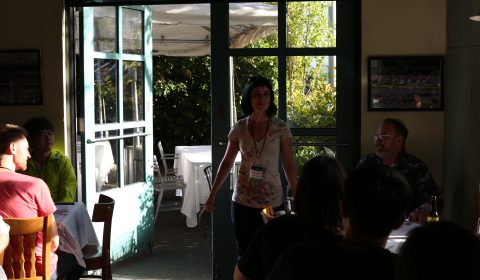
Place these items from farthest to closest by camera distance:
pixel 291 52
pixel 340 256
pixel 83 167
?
1. pixel 83 167
2. pixel 291 52
3. pixel 340 256

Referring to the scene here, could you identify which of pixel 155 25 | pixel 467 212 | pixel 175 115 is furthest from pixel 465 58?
pixel 175 115

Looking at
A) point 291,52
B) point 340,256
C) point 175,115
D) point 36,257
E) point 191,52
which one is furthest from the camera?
point 175,115

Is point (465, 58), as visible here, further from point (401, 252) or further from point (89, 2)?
point (401, 252)

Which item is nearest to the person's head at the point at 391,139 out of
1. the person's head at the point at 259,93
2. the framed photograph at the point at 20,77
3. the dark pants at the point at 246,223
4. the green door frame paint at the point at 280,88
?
the green door frame paint at the point at 280,88

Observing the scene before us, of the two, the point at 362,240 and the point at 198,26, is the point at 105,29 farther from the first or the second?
the point at 362,240

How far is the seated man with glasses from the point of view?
4664 millimetres

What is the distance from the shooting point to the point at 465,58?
492 centimetres

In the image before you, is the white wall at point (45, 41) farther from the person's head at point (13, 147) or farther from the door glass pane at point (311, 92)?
the door glass pane at point (311, 92)

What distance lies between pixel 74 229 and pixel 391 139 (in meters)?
2.13

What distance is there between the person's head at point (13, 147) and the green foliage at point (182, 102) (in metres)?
8.58

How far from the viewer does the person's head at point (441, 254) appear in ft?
5.19

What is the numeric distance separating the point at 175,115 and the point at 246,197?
27.7 feet

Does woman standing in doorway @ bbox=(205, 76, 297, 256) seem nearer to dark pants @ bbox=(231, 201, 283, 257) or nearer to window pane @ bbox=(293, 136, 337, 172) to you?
dark pants @ bbox=(231, 201, 283, 257)

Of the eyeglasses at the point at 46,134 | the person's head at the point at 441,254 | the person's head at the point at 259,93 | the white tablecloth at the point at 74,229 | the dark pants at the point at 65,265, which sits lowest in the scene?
Answer: the dark pants at the point at 65,265
